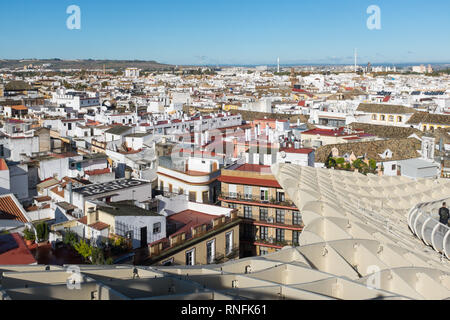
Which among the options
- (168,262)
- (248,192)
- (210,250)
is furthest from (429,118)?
(168,262)

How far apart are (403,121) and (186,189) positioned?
29.5m

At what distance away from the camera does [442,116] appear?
38.7 m

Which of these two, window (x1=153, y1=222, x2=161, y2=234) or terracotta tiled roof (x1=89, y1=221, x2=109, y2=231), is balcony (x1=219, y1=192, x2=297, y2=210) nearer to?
window (x1=153, y1=222, x2=161, y2=234)

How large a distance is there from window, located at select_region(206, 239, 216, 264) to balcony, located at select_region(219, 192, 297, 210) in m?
3.35

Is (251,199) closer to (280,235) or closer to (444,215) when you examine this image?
(280,235)

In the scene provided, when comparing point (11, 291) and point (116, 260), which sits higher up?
point (11, 291)

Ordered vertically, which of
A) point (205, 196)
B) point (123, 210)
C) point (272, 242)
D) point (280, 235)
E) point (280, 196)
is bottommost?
point (272, 242)

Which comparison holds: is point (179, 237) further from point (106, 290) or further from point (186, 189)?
point (106, 290)

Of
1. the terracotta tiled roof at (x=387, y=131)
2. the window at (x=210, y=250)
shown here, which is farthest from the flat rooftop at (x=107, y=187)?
the terracotta tiled roof at (x=387, y=131)

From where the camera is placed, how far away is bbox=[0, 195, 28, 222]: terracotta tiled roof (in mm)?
14562

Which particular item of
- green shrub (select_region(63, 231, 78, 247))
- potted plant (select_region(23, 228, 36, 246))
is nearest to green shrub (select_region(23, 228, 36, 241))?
potted plant (select_region(23, 228, 36, 246))

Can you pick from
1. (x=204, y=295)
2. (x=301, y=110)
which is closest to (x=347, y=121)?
(x=301, y=110)

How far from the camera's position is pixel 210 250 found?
1389 centimetres

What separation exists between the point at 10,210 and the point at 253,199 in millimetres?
7758
